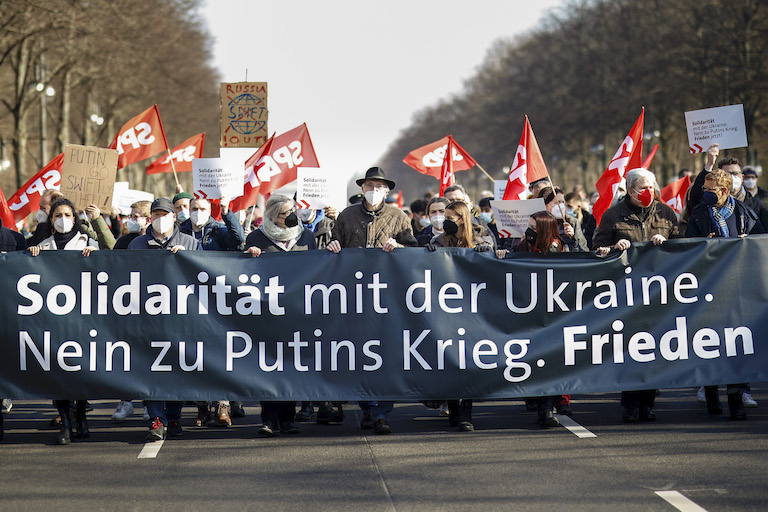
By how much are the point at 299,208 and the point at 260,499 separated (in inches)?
217

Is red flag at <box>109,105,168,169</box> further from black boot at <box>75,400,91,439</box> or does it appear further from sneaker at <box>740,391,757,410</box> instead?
sneaker at <box>740,391,757,410</box>

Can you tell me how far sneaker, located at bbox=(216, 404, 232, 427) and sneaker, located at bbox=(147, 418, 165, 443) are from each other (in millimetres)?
742

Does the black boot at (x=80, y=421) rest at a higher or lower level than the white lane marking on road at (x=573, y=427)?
higher

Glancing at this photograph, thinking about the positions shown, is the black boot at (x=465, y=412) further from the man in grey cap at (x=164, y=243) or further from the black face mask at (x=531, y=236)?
the man in grey cap at (x=164, y=243)

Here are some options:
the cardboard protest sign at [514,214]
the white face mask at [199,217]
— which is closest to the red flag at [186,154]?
the white face mask at [199,217]

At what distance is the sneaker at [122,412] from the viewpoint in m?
9.87

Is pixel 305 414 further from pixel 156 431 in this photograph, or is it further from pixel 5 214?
pixel 5 214

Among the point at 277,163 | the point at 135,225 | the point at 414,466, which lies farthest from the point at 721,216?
the point at 277,163

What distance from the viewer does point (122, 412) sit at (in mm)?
9961

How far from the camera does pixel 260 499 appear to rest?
6.55 m

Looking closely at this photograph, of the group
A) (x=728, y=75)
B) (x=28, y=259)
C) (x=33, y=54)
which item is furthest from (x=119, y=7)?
(x=28, y=259)

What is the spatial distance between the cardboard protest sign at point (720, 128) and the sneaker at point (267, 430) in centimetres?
549

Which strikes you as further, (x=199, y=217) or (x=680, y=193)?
(x=680, y=193)

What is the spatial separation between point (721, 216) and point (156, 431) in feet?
15.3
